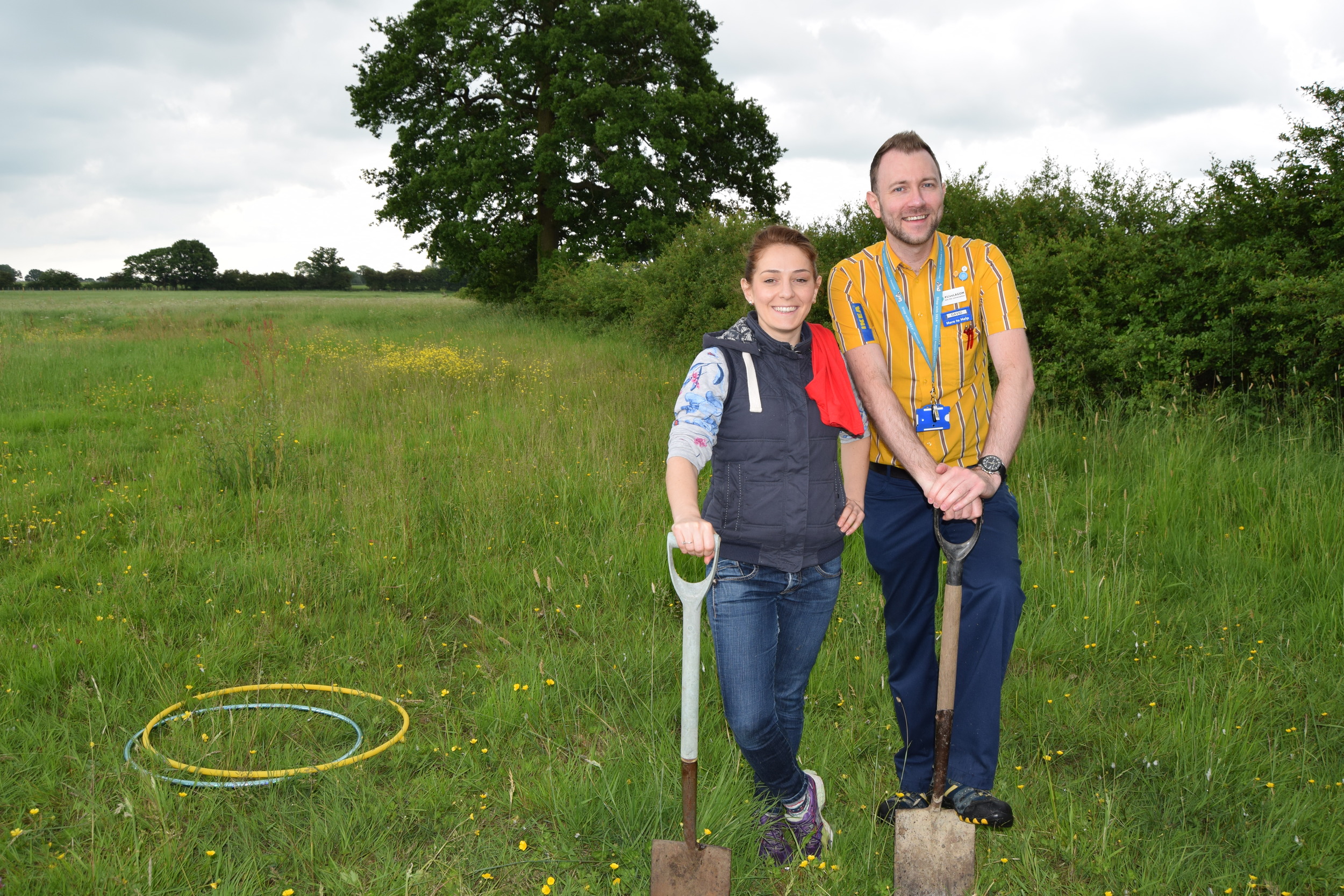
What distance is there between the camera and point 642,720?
3537 millimetres

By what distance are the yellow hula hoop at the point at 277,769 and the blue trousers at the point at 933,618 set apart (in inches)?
78.6

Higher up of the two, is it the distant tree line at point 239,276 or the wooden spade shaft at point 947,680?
the distant tree line at point 239,276

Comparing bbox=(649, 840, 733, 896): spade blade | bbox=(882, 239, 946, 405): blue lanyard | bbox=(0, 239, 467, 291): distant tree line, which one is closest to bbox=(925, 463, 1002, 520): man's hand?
bbox=(882, 239, 946, 405): blue lanyard

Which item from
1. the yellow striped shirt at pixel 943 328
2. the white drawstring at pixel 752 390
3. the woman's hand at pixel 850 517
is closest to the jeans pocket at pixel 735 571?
the woman's hand at pixel 850 517

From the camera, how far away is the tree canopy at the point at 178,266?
75.1 m

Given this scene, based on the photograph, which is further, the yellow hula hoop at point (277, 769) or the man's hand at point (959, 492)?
the yellow hula hoop at point (277, 769)

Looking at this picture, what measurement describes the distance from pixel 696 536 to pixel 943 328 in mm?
1371

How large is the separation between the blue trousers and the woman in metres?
0.33

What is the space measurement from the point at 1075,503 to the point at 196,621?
5395 millimetres

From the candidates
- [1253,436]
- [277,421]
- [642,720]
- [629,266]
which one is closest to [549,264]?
[629,266]

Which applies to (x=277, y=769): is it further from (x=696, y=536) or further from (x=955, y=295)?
(x=955, y=295)

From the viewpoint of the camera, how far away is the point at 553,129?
23.7 m

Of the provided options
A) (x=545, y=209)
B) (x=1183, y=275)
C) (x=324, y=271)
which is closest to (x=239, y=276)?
(x=324, y=271)

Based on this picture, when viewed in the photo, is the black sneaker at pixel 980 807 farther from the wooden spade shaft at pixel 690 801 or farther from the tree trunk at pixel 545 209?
the tree trunk at pixel 545 209
